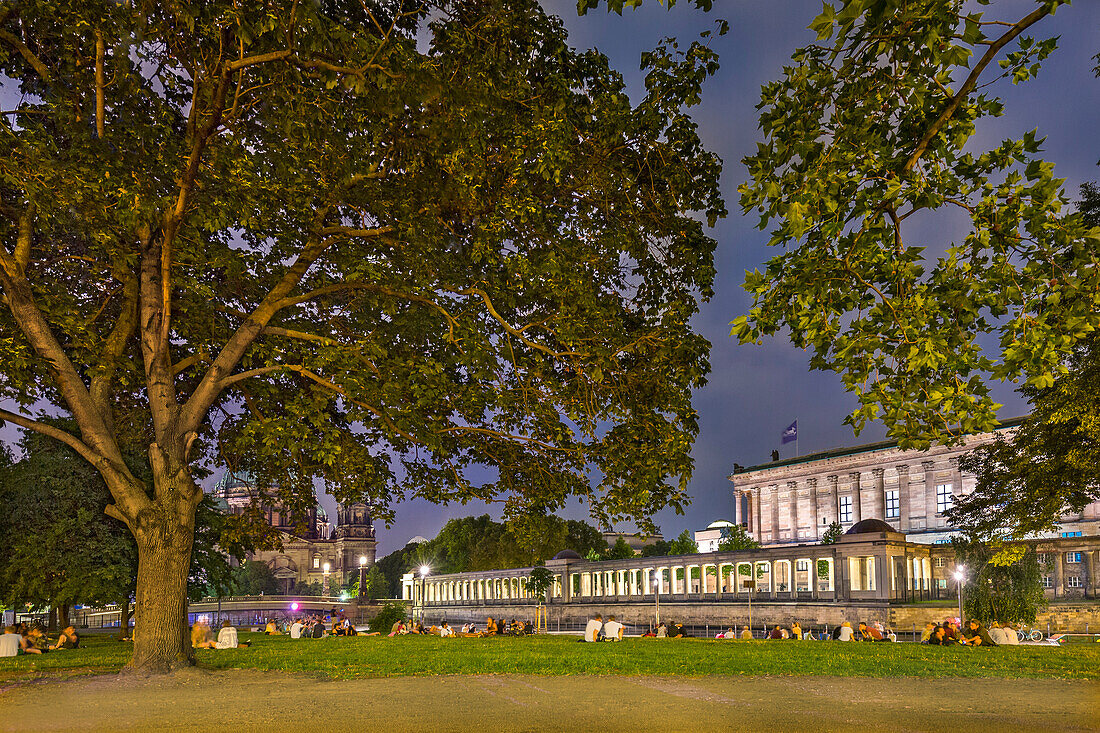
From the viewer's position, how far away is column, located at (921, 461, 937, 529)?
350 feet

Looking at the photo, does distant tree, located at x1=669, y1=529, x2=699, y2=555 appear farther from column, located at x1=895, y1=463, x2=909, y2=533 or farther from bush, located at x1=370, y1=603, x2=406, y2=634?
bush, located at x1=370, y1=603, x2=406, y2=634

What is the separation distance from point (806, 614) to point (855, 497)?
58297mm

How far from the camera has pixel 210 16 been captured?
13781mm

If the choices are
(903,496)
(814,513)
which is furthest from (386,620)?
(814,513)

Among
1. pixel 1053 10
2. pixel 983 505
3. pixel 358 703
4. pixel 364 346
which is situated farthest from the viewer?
pixel 983 505

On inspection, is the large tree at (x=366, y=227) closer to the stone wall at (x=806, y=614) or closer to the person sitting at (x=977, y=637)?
the person sitting at (x=977, y=637)

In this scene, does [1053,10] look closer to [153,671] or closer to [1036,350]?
[1036,350]

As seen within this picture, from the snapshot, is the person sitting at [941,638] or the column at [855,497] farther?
the column at [855,497]

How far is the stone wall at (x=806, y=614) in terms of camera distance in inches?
2194

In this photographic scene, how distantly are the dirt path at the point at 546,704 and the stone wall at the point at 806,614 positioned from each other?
141ft

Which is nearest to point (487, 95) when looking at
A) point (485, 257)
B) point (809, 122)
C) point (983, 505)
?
point (485, 257)

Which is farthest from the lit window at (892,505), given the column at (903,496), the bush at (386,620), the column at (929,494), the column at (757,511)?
the bush at (386,620)

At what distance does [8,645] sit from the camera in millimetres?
24172

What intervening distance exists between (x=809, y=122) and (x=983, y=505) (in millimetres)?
27859
